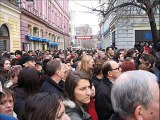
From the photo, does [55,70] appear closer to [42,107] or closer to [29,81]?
[29,81]

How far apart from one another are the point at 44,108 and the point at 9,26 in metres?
22.0

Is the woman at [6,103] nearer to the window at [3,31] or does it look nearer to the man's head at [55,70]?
the man's head at [55,70]

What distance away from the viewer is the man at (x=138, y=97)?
198 centimetres

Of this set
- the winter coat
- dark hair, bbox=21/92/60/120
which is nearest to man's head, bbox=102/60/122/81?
the winter coat

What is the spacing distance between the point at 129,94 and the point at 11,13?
23.3m

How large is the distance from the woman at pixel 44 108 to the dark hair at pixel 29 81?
179 cm

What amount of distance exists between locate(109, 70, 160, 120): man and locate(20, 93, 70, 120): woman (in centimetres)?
64

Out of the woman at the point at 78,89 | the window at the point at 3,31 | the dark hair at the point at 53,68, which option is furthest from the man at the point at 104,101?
the window at the point at 3,31

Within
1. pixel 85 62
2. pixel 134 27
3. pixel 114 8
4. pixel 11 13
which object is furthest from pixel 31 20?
pixel 85 62

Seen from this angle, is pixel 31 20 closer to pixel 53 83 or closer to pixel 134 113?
pixel 53 83

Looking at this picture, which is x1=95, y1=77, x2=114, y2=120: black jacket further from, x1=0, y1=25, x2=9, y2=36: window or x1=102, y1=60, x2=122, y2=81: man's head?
x1=0, y1=25, x2=9, y2=36: window

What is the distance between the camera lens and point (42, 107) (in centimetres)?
254

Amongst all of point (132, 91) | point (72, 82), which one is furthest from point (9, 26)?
point (132, 91)

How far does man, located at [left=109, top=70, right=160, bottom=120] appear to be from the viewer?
6.51ft
